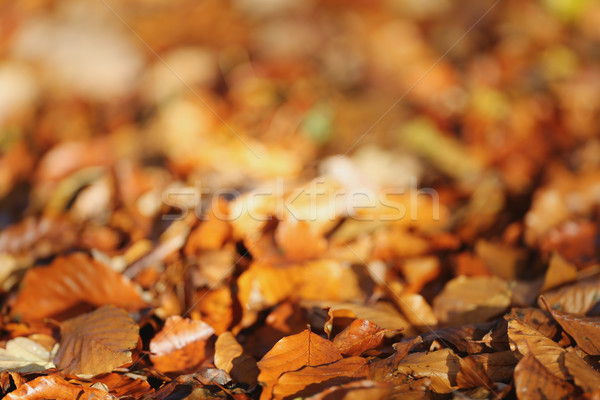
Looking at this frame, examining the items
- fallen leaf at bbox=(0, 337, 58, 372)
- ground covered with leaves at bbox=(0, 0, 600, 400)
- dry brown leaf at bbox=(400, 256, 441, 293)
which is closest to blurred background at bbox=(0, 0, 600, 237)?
ground covered with leaves at bbox=(0, 0, 600, 400)

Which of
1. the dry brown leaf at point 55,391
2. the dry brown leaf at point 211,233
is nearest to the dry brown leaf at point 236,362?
the dry brown leaf at point 55,391

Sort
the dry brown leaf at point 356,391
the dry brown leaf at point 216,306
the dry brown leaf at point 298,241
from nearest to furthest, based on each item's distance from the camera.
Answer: the dry brown leaf at point 356,391
the dry brown leaf at point 216,306
the dry brown leaf at point 298,241

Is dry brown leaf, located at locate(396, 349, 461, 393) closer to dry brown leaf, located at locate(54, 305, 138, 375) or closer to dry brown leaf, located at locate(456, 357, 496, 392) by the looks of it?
dry brown leaf, located at locate(456, 357, 496, 392)

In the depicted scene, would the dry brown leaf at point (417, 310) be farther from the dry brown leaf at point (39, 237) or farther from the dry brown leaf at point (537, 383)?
the dry brown leaf at point (39, 237)

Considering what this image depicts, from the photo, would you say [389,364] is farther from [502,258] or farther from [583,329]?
[502,258]

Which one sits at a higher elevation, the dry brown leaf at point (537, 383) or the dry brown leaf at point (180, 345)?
the dry brown leaf at point (537, 383)

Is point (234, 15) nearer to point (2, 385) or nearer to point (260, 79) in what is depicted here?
point (260, 79)
